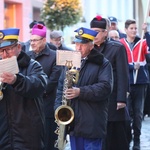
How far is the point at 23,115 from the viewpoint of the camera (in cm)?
478

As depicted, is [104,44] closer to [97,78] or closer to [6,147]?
[97,78]

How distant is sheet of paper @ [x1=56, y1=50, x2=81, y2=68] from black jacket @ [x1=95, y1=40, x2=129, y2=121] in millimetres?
1442

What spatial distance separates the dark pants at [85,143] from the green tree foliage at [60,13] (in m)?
12.5

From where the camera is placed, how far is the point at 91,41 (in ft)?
18.6

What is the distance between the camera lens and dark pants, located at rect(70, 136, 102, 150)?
18.2 feet

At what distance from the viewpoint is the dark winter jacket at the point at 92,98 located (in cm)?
548

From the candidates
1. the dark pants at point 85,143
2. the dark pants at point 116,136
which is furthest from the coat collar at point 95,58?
the dark pants at point 116,136

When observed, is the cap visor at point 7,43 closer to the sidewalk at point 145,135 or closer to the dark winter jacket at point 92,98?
the dark winter jacket at point 92,98

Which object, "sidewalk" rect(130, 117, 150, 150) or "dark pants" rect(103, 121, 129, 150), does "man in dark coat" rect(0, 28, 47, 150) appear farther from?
"sidewalk" rect(130, 117, 150, 150)

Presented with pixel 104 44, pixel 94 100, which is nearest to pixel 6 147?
pixel 94 100

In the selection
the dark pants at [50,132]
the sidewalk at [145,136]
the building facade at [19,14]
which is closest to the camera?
the dark pants at [50,132]

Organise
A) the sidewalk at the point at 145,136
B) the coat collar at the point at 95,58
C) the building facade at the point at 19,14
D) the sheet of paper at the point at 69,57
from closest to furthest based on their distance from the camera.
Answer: the sheet of paper at the point at 69,57
the coat collar at the point at 95,58
the sidewalk at the point at 145,136
the building facade at the point at 19,14

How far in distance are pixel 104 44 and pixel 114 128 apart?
109cm

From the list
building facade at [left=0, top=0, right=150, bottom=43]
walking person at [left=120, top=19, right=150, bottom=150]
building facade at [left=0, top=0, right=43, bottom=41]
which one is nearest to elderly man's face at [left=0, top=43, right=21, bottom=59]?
walking person at [left=120, top=19, right=150, bottom=150]
